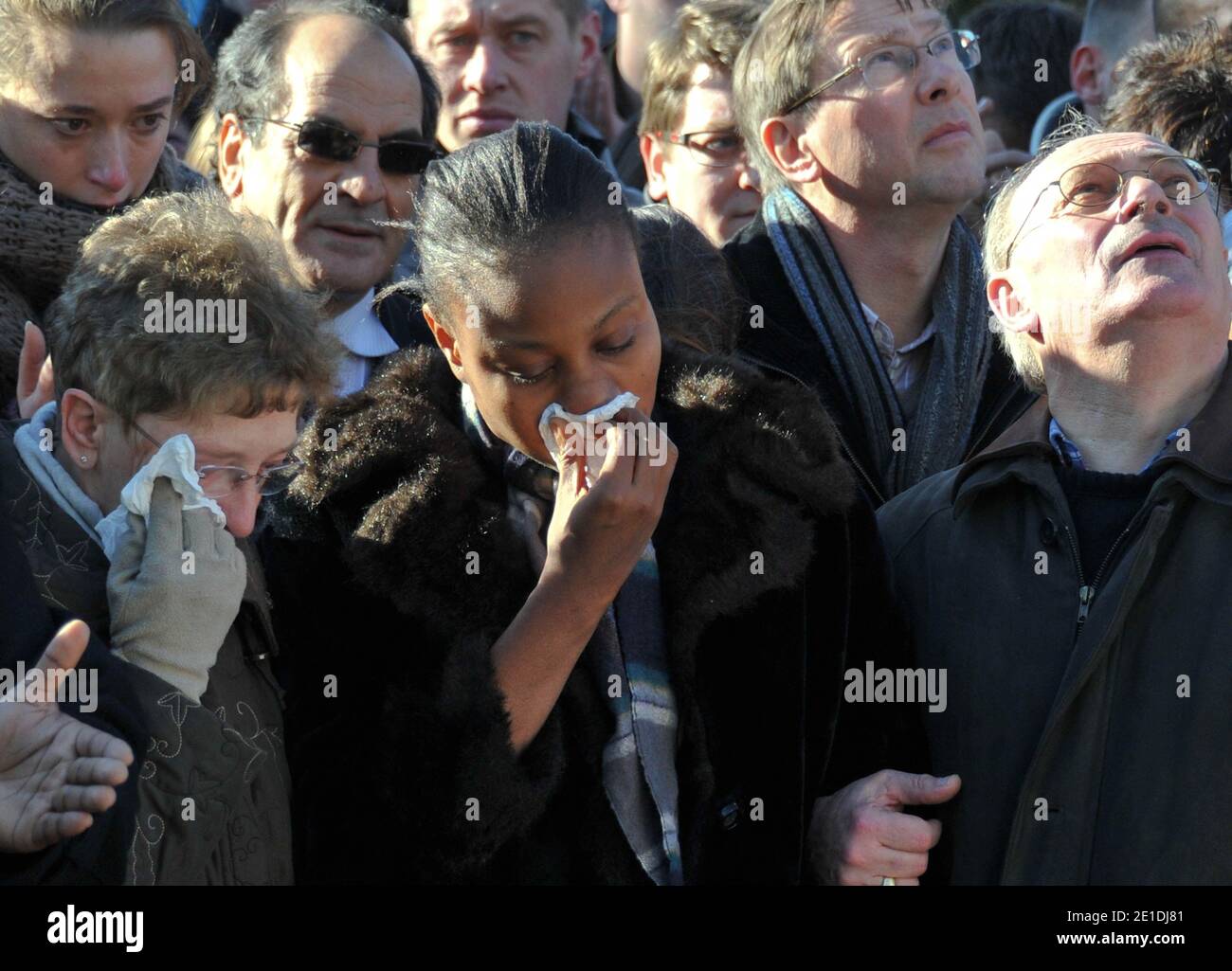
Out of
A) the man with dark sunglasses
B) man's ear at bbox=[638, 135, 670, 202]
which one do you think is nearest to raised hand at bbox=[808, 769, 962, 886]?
the man with dark sunglasses

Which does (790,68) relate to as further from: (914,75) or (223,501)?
(223,501)

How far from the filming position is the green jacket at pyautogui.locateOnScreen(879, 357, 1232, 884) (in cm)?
311

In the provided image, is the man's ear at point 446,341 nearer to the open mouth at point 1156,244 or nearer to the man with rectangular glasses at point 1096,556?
the man with rectangular glasses at point 1096,556

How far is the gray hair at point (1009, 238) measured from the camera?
3844mm

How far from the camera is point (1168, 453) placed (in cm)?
330

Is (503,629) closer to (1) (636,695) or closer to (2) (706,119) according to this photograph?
(1) (636,695)

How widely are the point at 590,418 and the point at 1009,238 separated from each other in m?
1.32

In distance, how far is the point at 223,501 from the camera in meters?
3.14

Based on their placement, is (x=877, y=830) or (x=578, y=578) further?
(x=877, y=830)

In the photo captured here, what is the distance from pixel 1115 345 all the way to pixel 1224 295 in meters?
0.26

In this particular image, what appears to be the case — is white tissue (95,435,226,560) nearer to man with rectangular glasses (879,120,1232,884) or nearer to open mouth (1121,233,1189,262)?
man with rectangular glasses (879,120,1232,884)

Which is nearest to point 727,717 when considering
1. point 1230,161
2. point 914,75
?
point 914,75

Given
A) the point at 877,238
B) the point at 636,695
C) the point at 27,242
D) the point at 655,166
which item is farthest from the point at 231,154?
the point at 636,695

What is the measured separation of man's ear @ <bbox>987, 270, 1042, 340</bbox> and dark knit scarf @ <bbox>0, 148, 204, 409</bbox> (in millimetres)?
2007
